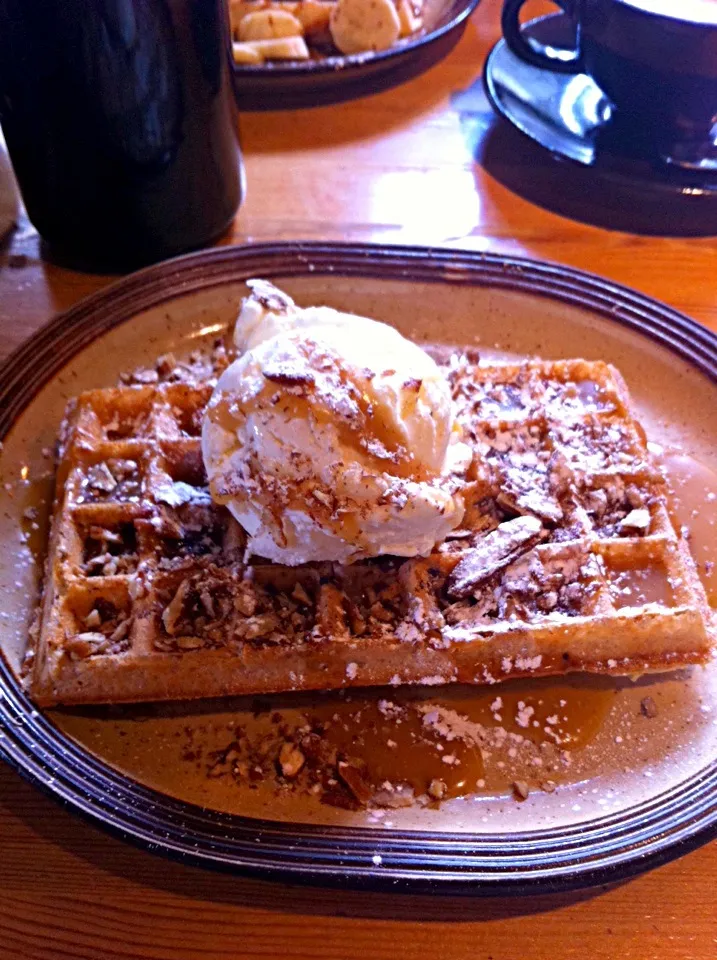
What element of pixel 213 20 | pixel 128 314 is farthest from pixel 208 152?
pixel 128 314

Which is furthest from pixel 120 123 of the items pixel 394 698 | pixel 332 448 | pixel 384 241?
pixel 394 698

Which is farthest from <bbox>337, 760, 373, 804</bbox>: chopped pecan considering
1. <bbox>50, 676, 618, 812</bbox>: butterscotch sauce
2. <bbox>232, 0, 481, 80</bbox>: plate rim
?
<bbox>232, 0, 481, 80</bbox>: plate rim

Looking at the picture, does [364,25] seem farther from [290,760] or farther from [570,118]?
[290,760]

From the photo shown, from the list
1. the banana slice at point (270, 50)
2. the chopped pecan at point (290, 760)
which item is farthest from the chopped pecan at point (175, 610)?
the banana slice at point (270, 50)

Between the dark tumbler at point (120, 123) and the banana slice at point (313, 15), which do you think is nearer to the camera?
the dark tumbler at point (120, 123)

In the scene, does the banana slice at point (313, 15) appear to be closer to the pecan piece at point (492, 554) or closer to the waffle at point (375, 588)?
the waffle at point (375, 588)

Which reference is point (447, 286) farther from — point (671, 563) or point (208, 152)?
point (671, 563)
